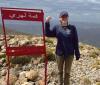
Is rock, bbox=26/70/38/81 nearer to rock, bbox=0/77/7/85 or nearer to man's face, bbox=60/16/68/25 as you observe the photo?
rock, bbox=0/77/7/85

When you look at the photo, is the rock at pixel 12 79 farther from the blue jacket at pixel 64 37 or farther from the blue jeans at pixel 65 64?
the blue jacket at pixel 64 37

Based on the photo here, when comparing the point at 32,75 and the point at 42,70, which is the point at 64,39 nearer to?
the point at 32,75

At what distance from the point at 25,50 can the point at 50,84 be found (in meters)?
3.17

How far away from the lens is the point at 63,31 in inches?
623

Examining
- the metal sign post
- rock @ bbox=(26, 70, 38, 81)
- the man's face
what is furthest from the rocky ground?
the man's face

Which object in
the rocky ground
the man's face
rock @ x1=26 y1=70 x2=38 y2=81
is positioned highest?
the man's face

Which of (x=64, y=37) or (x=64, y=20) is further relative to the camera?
(x=64, y=37)

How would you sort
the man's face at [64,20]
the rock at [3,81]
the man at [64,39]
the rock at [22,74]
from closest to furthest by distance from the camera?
1. the man's face at [64,20]
2. the man at [64,39]
3. the rock at [3,81]
4. the rock at [22,74]

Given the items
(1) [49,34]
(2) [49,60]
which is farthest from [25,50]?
(2) [49,60]

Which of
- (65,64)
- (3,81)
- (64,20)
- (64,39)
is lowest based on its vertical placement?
(3,81)

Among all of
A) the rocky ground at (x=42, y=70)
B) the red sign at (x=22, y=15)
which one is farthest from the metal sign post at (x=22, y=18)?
the rocky ground at (x=42, y=70)

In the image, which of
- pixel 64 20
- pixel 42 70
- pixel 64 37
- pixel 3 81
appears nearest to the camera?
pixel 64 20

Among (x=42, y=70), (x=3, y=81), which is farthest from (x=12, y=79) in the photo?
(x=42, y=70)

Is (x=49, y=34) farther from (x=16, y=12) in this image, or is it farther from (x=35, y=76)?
(x=35, y=76)
